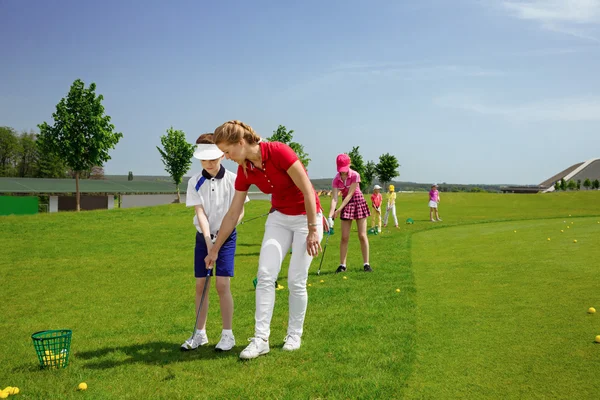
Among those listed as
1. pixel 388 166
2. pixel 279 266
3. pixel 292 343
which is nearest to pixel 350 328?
pixel 292 343

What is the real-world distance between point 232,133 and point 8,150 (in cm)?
10653

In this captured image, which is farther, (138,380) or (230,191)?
(230,191)

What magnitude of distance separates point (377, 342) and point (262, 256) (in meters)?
1.62

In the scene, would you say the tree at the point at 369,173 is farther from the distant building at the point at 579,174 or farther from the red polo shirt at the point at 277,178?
the red polo shirt at the point at 277,178

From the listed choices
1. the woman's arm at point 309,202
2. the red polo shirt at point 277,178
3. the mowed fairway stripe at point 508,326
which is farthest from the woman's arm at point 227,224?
the mowed fairway stripe at point 508,326

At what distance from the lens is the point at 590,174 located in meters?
134

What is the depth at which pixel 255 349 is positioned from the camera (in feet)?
16.5

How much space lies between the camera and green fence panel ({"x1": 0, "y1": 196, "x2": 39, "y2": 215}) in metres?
37.8

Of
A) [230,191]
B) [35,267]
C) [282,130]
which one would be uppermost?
[282,130]

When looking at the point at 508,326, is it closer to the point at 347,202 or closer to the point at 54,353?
the point at 347,202

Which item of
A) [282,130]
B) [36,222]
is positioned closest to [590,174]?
[282,130]

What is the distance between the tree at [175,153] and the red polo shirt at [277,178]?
2898 inches

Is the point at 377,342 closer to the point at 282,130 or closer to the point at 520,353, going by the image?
the point at 520,353

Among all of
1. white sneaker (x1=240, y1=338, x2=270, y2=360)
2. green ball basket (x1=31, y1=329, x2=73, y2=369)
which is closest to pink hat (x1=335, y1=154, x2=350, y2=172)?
white sneaker (x1=240, y1=338, x2=270, y2=360)
